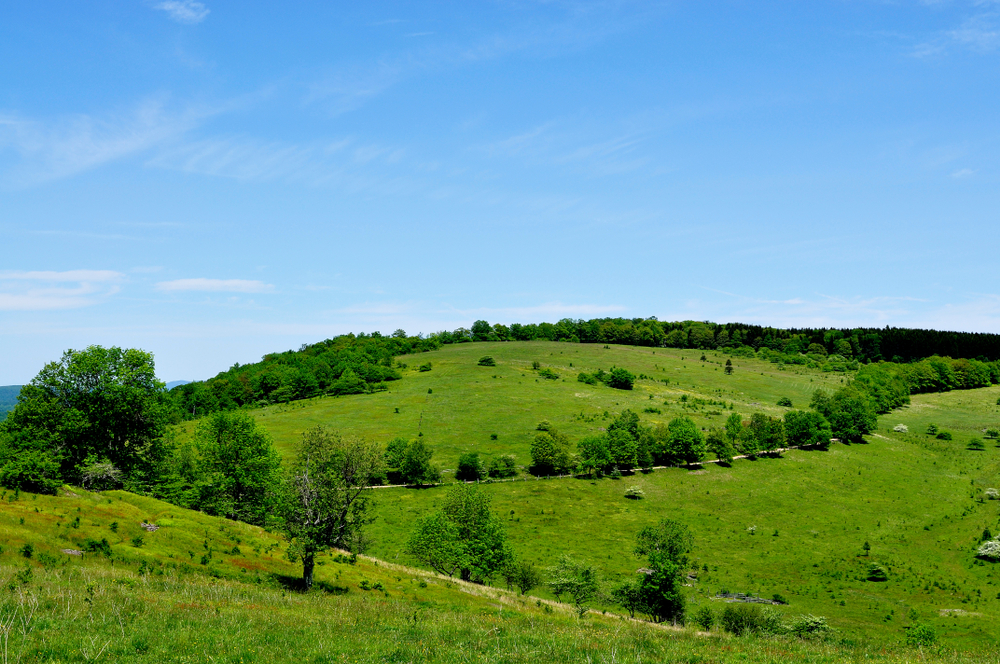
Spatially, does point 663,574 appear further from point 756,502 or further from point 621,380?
point 621,380

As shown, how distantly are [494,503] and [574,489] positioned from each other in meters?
17.8

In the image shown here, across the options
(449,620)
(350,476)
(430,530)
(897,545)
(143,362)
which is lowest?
(897,545)

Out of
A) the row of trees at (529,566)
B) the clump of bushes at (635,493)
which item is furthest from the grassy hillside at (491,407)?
the row of trees at (529,566)

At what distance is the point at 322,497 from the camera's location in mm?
40719

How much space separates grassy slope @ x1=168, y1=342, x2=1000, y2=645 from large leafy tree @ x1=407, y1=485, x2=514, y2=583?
1558cm

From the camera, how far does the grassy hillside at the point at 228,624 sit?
58.1 feet

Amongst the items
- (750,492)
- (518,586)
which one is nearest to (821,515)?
(750,492)

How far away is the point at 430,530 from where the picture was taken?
207ft

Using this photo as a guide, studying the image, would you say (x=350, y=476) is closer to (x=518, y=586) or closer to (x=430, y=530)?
(x=430, y=530)

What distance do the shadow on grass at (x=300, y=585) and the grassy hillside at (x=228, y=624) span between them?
0.24m

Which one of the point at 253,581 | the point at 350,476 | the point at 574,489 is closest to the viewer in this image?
the point at 253,581

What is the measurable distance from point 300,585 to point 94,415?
4201 centimetres

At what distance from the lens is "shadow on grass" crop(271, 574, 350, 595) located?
39.5 meters

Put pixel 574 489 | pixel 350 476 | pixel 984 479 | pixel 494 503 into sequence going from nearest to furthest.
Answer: pixel 350 476 → pixel 494 503 → pixel 574 489 → pixel 984 479
